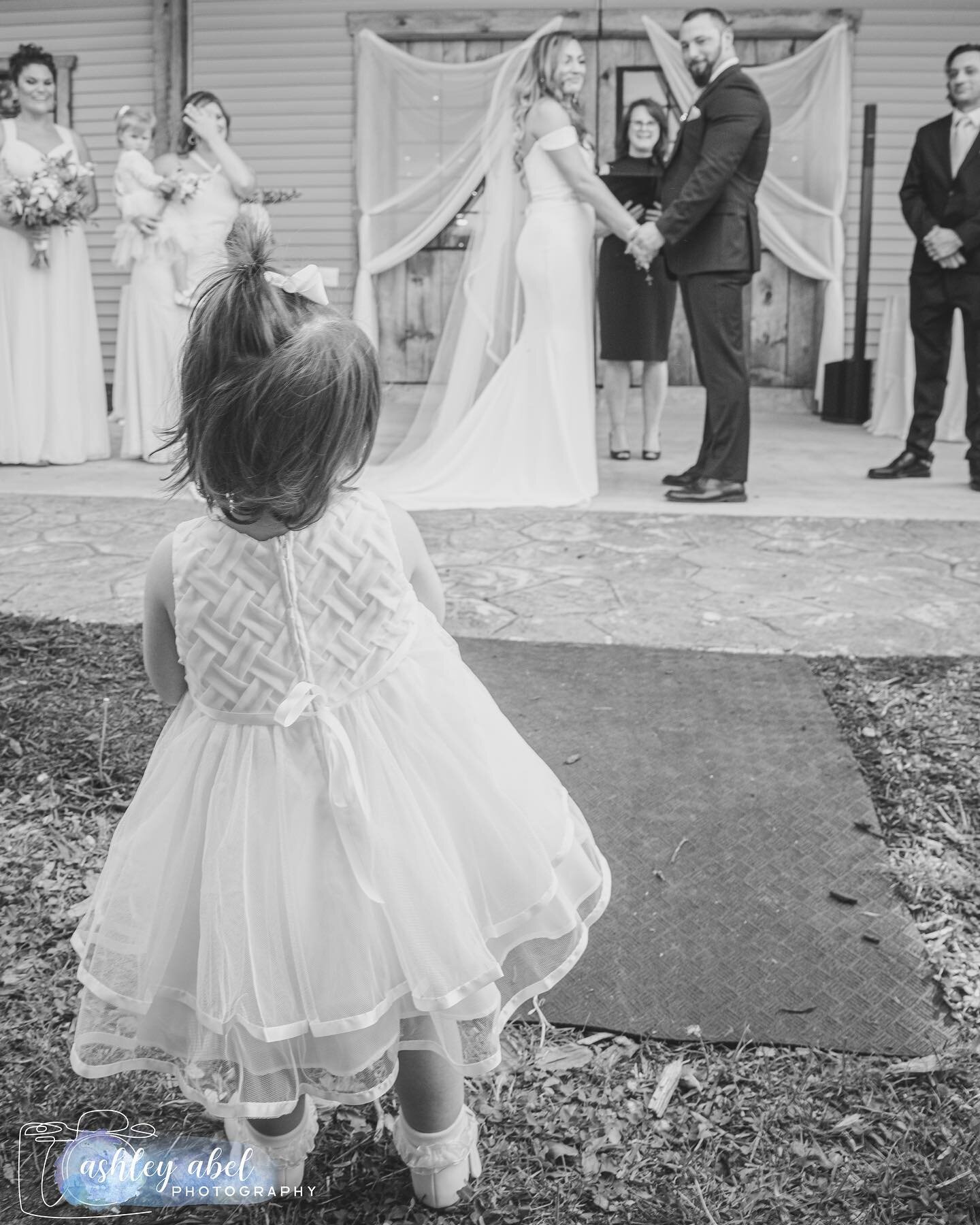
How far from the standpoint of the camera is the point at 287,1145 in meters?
1.66

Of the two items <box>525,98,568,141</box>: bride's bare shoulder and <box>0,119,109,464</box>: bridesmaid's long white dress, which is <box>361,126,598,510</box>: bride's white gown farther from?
<box>0,119,109,464</box>: bridesmaid's long white dress

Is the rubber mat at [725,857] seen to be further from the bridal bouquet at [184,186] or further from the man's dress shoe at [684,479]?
the bridal bouquet at [184,186]

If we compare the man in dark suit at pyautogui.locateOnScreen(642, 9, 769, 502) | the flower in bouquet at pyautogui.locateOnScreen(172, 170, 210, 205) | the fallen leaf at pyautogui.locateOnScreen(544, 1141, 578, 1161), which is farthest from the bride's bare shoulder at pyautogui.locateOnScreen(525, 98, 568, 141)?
the fallen leaf at pyautogui.locateOnScreen(544, 1141, 578, 1161)

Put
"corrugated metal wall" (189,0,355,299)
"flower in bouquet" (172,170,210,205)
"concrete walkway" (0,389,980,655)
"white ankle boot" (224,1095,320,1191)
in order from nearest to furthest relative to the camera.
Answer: "white ankle boot" (224,1095,320,1191) → "concrete walkway" (0,389,980,655) → "flower in bouquet" (172,170,210,205) → "corrugated metal wall" (189,0,355,299)

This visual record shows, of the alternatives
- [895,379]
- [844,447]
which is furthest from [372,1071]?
[895,379]

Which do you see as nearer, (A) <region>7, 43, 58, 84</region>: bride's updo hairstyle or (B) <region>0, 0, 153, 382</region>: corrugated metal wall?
(A) <region>7, 43, 58, 84</region>: bride's updo hairstyle

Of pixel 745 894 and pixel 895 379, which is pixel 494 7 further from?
pixel 745 894

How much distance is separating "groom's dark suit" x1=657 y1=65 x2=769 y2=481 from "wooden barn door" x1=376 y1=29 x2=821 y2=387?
4.90 meters

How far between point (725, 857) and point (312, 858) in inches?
48.5

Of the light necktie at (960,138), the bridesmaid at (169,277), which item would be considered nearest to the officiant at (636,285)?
the light necktie at (960,138)

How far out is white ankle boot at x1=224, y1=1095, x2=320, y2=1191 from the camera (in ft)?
5.44

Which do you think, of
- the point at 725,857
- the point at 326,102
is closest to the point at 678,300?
the point at 326,102

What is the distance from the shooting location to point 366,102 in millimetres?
10570

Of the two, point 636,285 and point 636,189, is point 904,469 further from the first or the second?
point 636,189
